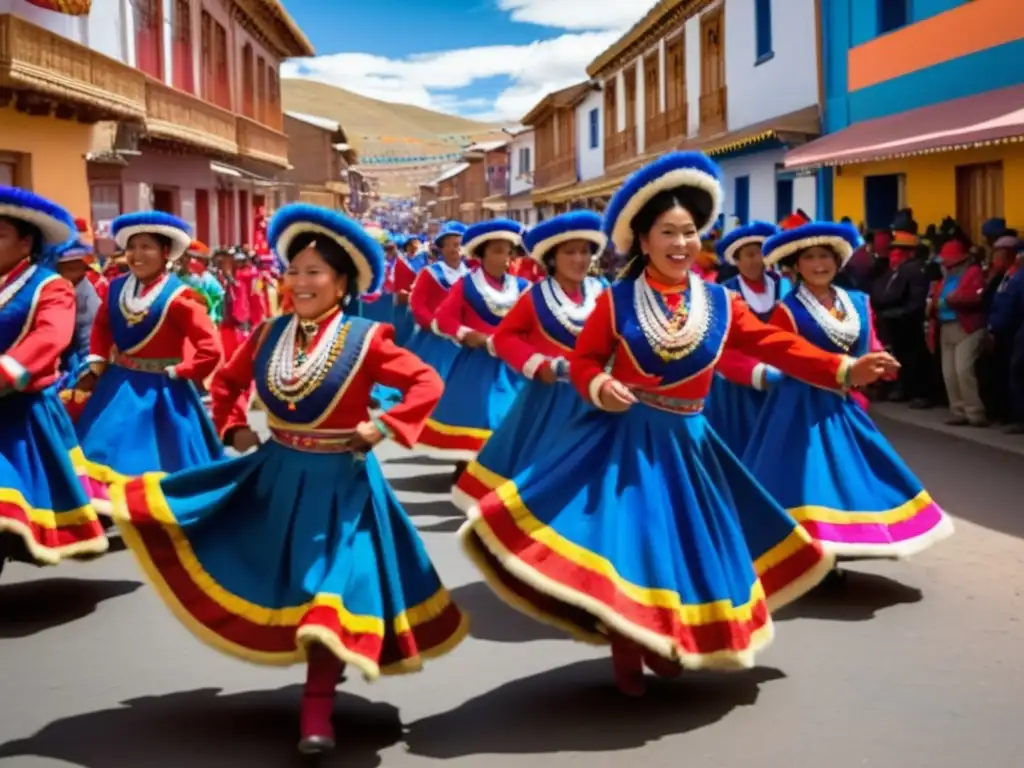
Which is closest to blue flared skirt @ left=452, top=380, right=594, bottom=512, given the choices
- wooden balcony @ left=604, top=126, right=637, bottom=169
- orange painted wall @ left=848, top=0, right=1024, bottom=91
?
orange painted wall @ left=848, top=0, right=1024, bottom=91

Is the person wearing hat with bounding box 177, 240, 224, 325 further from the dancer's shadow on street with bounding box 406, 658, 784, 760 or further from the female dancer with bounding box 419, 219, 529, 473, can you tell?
the dancer's shadow on street with bounding box 406, 658, 784, 760

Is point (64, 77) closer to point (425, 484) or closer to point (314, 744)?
point (425, 484)

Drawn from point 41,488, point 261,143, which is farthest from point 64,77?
point 261,143

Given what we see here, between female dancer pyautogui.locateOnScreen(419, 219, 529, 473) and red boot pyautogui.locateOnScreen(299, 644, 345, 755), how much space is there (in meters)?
4.34

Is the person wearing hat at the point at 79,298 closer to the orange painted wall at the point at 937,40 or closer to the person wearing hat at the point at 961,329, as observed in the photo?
the person wearing hat at the point at 961,329

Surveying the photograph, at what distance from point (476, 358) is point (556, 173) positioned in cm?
3829

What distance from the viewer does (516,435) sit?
7254 mm

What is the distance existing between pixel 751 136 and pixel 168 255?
14.1m

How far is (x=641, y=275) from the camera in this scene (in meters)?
5.00

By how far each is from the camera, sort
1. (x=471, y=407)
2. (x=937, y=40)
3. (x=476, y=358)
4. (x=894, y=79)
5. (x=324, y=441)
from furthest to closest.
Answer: (x=894, y=79) < (x=937, y=40) < (x=476, y=358) < (x=471, y=407) < (x=324, y=441)

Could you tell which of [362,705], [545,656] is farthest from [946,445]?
[362,705]

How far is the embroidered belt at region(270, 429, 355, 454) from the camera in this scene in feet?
14.6

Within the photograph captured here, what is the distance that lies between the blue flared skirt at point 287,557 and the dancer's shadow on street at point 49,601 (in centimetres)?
173

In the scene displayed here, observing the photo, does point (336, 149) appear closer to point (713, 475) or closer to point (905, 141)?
point (905, 141)
